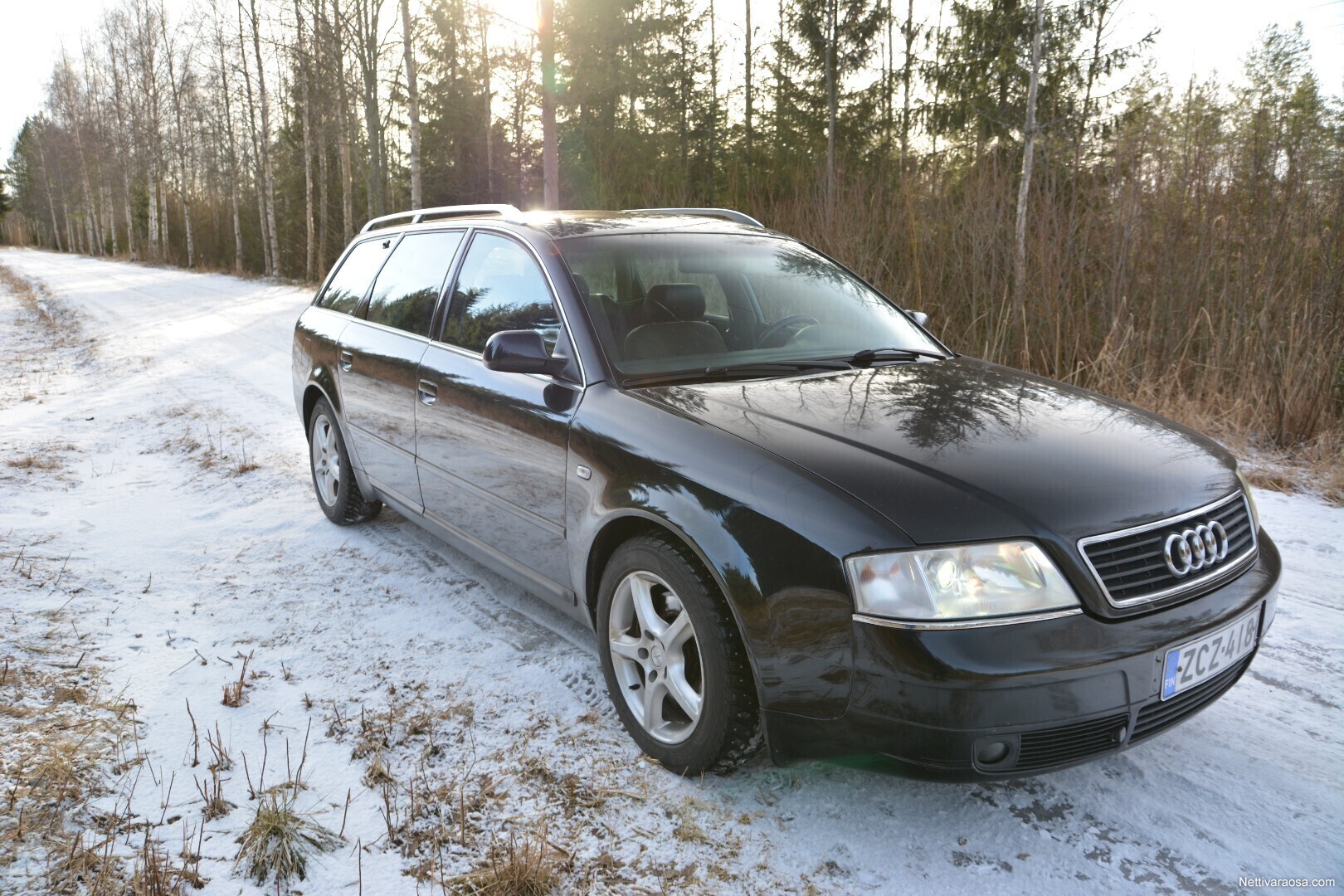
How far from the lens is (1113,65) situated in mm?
18656

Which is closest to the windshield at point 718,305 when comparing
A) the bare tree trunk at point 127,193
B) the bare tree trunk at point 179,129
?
the bare tree trunk at point 179,129

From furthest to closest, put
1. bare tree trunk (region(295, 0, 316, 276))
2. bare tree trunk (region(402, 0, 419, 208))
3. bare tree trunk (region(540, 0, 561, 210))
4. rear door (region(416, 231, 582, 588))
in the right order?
bare tree trunk (region(295, 0, 316, 276)) → bare tree trunk (region(402, 0, 419, 208)) → bare tree trunk (region(540, 0, 561, 210)) → rear door (region(416, 231, 582, 588))

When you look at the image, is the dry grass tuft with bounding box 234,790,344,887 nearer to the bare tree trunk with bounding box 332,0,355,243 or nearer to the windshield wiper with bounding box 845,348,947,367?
the windshield wiper with bounding box 845,348,947,367

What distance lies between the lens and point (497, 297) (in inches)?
141

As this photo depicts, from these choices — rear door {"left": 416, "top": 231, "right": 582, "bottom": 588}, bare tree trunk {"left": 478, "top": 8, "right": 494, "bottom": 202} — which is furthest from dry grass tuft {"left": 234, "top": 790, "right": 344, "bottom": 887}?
bare tree trunk {"left": 478, "top": 8, "right": 494, "bottom": 202}

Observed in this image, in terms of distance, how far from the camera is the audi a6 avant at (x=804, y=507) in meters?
2.07

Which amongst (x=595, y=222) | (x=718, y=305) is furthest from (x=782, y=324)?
(x=595, y=222)

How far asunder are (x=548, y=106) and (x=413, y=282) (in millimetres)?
12857

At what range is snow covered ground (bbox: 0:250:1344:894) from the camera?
2246 mm

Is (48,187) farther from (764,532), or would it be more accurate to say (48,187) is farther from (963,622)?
(963,622)

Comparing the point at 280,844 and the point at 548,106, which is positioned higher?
the point at 548,106

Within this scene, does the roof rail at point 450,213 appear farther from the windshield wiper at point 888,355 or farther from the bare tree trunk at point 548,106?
the bare tree trunk at point 548,106

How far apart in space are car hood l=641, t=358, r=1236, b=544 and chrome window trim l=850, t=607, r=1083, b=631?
0.18 meters

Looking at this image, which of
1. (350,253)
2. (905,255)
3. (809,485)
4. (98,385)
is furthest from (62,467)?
(905,255)
